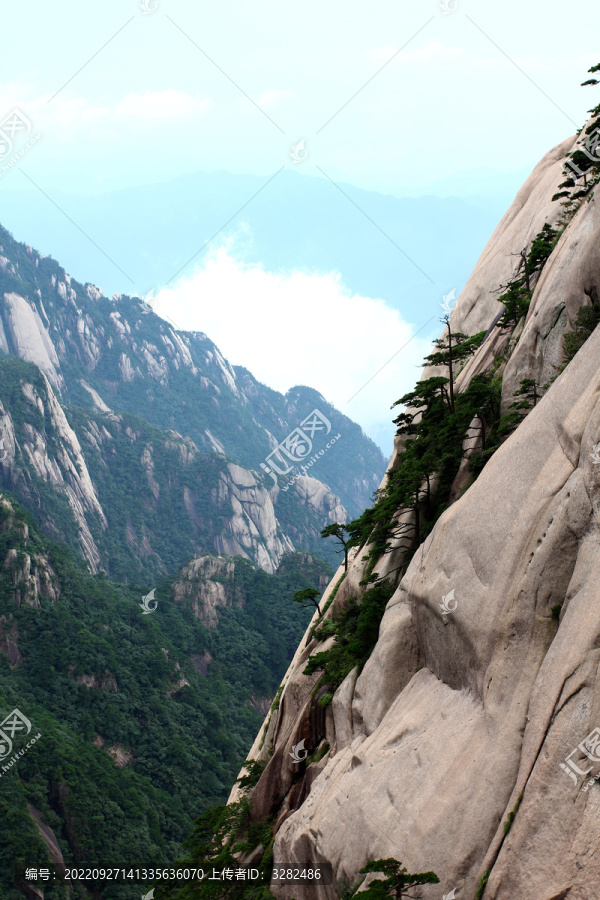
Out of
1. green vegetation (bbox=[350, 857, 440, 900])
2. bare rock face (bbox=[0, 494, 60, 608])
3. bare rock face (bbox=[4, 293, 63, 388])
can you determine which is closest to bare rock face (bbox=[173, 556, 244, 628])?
bare rock face (bbox=[0, 494, 60, 608])

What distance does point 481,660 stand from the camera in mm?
11969

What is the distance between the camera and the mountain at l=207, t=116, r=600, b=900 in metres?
9.54

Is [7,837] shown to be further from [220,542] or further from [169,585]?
[220,542]

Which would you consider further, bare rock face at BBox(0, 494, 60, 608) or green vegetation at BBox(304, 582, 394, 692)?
bare rock face at BBox(0, 494, 60, 608)

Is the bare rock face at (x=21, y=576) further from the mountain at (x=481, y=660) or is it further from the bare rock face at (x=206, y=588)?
the mountain at (x=481, y=660)

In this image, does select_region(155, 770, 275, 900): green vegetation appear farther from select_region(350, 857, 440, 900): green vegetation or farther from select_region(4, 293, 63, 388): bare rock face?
select_region(4, 293, 63, 388): bare rock face

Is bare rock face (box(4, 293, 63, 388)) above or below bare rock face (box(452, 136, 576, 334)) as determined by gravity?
below

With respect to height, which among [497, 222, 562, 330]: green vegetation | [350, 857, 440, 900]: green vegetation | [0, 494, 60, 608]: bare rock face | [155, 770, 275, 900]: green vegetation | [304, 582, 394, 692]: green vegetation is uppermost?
[497, 222, 562, 330]: green vegetation

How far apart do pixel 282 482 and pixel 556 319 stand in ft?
478

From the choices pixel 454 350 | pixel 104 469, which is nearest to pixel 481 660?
pixel 454 350

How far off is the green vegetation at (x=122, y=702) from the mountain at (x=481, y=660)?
29.3 ft
